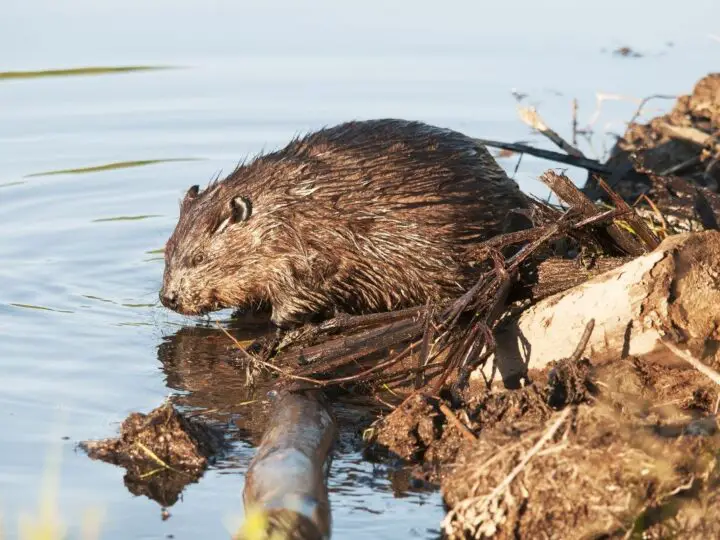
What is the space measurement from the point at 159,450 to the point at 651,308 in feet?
7.01

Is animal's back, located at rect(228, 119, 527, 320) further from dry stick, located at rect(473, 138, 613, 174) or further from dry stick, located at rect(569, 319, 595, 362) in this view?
dry stick, located at rect(569, 319, 595, 362)

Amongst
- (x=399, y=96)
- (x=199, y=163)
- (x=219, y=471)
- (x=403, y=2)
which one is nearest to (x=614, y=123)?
(x=399, y=96)

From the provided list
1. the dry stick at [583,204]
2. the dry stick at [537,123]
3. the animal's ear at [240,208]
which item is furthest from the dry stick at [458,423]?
the dry stick at [537,123]

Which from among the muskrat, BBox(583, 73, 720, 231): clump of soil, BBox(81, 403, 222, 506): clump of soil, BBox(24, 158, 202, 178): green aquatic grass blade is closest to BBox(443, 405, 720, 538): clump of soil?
BBox(81, 403, 222, 506): clump of soil

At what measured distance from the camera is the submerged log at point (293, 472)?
16.0 feet

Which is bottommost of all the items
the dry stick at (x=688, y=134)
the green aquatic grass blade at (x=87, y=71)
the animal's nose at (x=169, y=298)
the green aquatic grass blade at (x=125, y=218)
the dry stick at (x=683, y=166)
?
the green aquatic grass blade at (x=125, y=218)

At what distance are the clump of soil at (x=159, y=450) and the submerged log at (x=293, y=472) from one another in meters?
0.30

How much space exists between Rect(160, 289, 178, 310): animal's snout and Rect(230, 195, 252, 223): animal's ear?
0.54m

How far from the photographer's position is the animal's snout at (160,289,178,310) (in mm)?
7418

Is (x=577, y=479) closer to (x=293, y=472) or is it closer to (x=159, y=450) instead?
(x=293, y=472)

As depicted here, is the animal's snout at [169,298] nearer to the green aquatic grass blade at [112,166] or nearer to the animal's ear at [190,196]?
the animal's ear at [190,196]

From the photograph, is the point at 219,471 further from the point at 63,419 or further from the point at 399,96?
the point at 399,96

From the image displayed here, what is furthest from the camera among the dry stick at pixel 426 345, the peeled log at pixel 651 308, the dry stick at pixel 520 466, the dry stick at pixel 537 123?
the dry stick at pixel 537 123

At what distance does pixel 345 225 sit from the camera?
7.07 metres
